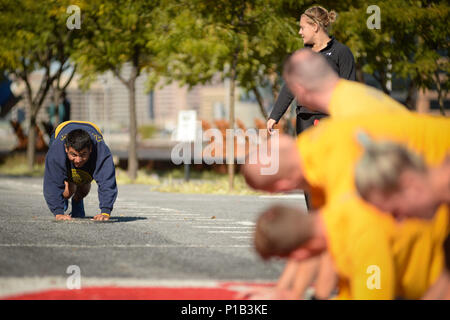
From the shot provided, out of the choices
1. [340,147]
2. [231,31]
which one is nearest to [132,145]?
[231,31]

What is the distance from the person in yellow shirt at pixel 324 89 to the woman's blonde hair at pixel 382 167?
554 mm

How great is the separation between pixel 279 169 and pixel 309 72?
0.60 meters

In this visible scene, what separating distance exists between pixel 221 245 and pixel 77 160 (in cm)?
183

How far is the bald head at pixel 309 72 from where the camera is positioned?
4.33 metres

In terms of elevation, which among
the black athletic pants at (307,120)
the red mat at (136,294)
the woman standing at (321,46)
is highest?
the woman standing at (321,46)

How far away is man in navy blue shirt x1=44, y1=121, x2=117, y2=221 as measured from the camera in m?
7.96

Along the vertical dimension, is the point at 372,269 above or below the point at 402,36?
below

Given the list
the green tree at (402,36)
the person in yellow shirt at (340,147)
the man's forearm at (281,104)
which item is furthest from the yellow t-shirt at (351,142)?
the green tree at (402,36)

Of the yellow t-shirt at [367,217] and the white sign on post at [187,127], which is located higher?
the white sign on post at [187,127]

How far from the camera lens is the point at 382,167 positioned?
3.67 m

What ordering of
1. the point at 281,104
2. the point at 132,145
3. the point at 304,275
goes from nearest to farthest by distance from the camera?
the point at 304,275, the point at 281,104, the point at 132,145

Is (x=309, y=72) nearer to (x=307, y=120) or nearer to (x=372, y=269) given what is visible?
(x=372, y=269)

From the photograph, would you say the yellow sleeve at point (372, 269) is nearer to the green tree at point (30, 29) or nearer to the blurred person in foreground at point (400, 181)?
the blurred person in foreground at point (400, 181)
